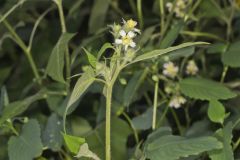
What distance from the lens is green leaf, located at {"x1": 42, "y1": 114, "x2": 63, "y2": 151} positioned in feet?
2.26

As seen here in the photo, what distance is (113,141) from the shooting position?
762 mm

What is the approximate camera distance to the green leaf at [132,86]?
28.2 inches

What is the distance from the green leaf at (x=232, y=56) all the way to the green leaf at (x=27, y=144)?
0.28 m

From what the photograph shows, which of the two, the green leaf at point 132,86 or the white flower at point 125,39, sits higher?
the green leaf at point 132,86


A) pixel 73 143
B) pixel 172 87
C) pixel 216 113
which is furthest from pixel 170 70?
pixel 73 143

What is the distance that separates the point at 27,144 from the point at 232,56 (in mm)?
314

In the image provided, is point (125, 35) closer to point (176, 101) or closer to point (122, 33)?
point (122, 33)

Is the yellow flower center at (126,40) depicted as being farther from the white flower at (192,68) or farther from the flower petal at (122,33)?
the white flower at (192,68)

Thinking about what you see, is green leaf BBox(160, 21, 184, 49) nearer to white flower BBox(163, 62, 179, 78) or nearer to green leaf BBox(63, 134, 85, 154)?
white flower BBox(163, 62, 179, 78)

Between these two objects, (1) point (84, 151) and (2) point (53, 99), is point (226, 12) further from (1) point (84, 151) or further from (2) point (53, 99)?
(1) point (84, 151)

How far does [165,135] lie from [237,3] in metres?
0.43

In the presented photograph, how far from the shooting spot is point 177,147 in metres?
0.55

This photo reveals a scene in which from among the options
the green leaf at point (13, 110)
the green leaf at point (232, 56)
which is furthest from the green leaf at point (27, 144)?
the green leaf at point (232, 56)

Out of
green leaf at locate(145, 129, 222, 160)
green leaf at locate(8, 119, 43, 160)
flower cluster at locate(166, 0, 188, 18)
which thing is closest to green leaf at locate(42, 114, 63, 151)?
green leaf at locate(8, 119, 43, 160)
